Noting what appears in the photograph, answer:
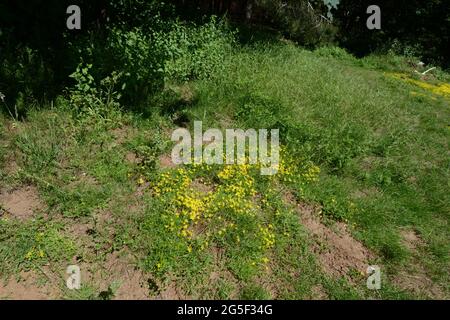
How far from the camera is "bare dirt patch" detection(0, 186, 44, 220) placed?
434cm

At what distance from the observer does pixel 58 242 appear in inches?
159

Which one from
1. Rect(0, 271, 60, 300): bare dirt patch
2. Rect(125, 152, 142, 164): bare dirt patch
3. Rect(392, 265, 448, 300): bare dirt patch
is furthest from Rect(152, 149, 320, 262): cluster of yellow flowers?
Rect(392, 265, 448, 300): bare dirt patch

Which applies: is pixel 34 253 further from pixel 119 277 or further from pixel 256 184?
pixel 256 184

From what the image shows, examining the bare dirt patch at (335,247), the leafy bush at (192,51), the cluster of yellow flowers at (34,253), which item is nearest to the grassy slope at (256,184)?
the cluster of yellow flowers at (34,253)

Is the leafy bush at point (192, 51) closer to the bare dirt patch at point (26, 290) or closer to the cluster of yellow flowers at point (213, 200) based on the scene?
the cluster of yellow flowers at point (213, 200)

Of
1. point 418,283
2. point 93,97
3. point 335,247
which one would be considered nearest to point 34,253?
point 93,97

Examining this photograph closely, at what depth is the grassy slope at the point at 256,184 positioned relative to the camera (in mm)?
4055

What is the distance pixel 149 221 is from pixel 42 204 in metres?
1.46

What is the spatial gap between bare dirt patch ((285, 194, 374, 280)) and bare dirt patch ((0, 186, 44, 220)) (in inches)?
143

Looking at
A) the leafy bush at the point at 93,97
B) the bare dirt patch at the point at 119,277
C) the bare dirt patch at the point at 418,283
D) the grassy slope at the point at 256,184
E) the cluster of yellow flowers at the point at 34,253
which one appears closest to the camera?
the bare dirt patch at the point at 119,277

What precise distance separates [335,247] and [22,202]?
4.23 m

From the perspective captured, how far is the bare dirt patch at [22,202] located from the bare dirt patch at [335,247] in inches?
143

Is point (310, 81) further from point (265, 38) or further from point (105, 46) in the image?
point (105, 46)

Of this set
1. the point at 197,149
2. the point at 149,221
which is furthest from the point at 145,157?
the point at 149,221
